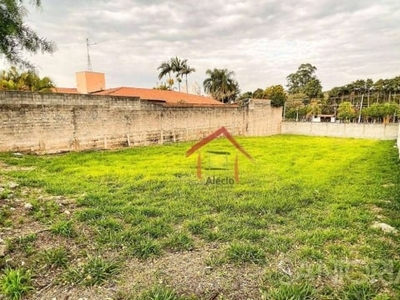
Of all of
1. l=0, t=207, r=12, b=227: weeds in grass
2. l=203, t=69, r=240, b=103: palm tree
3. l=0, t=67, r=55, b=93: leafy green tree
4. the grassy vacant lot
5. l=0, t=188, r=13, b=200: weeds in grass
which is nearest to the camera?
the grassy vacant lot

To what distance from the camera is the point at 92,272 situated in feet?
7.39

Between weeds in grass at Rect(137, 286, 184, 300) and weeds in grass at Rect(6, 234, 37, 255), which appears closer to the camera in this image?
weeds in grass at Rect(137, 286, 184, 300)

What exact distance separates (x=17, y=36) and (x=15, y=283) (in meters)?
5.92

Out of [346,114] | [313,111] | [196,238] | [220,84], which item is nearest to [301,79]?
[313,111]

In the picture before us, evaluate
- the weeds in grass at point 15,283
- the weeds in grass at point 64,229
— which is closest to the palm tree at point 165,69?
the weeds in grass at point 64,229

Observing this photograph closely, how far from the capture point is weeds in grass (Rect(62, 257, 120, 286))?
7.09 feet

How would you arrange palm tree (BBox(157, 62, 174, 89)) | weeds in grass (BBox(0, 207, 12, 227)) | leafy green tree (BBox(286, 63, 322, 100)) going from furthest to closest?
leafy green tree (BBox(286, 63, 322, 100))
palm tree (BBox(157, 62, 174, 89))
weeds in grass (BBox(0, 207, 12, 227))

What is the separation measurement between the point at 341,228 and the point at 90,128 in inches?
349

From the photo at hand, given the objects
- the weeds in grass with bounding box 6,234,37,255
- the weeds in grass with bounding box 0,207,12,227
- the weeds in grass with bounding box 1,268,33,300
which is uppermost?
the weeds in grass with bounding box 0,207,12,227

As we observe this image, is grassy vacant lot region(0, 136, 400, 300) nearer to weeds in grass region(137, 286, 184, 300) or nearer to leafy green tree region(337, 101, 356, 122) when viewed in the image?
weeds in grass region(137, 286, 184, 300)

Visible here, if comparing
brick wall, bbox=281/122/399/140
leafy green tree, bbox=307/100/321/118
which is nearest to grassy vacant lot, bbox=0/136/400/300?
brick wall, bbox=281/122/399/140

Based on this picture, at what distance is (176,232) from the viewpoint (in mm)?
3043

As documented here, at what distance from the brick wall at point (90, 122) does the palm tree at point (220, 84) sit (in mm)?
15112

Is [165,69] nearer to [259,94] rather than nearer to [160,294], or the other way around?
[259,94]
